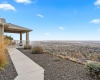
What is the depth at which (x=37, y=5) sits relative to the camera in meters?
18.1

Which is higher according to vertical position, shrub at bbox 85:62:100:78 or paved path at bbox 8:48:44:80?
shrub at bbox 85:62:100:78

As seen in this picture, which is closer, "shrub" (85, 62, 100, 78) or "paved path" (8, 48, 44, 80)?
"paved path" (8, 48, 44, 80)

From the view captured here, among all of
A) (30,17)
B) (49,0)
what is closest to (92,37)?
(30,17)

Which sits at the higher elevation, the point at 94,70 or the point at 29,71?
the point at 94,70

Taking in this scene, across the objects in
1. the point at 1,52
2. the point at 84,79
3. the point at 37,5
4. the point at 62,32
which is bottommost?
the point at 84,79

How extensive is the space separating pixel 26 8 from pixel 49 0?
277 cm

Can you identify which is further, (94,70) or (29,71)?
(29,71)

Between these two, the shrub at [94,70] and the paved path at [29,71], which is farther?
the shrub at [94,70]

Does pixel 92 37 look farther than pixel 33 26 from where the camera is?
Yes

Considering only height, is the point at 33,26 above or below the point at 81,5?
below

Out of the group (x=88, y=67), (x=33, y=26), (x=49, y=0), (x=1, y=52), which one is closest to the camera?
(x=88, y=67)

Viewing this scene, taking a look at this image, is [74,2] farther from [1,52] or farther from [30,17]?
[1,52]

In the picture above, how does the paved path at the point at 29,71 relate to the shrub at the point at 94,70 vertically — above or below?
below

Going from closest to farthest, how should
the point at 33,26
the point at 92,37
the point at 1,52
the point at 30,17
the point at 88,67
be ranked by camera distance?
1. the point at 88,67
2. the point at 1,52
3. the point at 30,17
4. the point at 33,26
5. the point at 92,37
